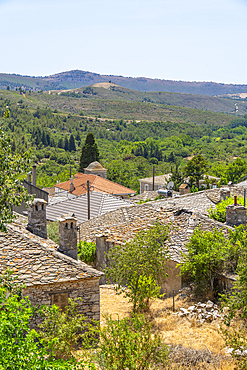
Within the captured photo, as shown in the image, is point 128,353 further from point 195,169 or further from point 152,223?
point 195,169

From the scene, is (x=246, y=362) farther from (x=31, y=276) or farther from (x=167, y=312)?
(x=31, y=276)

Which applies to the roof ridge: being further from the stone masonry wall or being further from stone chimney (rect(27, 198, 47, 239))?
stone chimney (rect(27, 198, 47, 239))

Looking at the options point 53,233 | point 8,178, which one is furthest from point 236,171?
point 8,178

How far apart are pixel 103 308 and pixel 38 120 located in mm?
165039

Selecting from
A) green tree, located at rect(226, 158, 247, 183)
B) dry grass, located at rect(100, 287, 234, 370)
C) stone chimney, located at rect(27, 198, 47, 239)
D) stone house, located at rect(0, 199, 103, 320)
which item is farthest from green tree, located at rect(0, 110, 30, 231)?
green tree, located at rect(226, 158, 247, 183)

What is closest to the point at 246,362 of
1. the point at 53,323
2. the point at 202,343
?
the point at 202,343

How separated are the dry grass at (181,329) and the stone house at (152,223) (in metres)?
1.49

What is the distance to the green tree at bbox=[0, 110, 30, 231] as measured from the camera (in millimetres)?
8055

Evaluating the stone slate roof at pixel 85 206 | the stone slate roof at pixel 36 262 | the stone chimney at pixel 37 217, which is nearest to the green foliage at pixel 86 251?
the stone chimney at pixel 37 217

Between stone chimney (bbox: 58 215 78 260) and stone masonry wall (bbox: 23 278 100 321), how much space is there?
137cm

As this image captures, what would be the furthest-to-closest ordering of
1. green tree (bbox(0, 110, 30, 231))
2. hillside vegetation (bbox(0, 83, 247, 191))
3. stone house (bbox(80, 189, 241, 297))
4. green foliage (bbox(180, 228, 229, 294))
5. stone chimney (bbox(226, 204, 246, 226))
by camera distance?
hillside vegetation (bbox(0, 83, 247, 191))
stone chimney (bbox(226, 204, 246, 226))
stone house (bbox(80, 189, 241, 297))
green foliage (bbox(180, 228, 229, 294))
green tree (bbox(0, 110, 30, 231))

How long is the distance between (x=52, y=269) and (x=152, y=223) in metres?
7.29

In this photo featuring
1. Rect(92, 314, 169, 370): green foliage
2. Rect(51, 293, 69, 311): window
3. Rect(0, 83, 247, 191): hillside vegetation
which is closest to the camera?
Rect(92, 314, 169, 370): green foliage

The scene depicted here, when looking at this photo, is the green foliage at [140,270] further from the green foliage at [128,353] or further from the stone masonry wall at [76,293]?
the green foliage at [128,353]
